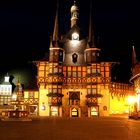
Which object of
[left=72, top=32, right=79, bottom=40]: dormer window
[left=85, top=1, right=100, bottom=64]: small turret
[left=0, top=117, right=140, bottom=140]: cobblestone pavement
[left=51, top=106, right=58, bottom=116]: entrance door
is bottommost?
[left=0, top=117, right=140, bottom=140]: cobblestone pavement

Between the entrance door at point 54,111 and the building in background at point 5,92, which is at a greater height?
the building in background at point 5,92

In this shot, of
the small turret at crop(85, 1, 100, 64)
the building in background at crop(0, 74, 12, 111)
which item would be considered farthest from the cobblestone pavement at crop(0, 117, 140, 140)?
the building in background at crop(0, 74, 12, 111)

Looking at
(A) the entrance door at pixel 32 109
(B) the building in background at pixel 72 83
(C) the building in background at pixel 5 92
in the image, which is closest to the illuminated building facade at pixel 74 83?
(B) the building in background at pixel 72 83

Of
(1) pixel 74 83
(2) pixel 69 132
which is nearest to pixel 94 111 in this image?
(1) pixel 74 83

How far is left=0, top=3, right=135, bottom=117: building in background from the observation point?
6227 centimetres

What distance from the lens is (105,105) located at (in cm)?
6281

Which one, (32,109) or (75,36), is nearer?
(32,109)

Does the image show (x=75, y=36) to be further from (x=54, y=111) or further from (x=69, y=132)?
(x=69, y=132)

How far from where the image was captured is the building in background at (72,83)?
6227 centimetres

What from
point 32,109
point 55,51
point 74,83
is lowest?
point 32,109

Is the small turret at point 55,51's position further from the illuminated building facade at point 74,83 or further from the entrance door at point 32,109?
the entrance door at point 32,109

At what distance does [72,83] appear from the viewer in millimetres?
63562

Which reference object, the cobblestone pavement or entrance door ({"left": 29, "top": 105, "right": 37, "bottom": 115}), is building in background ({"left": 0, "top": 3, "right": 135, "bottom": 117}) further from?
the cobblestone pavement

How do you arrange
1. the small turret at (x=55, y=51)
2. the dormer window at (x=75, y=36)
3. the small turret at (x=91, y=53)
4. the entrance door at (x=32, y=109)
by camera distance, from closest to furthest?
1. the small turret at (x=91, y=53)
2. the small turret at (x=55, y=51)
3. the entrance door at (x=32, y=109)
4. the dormer window at (x=75, y=36)
